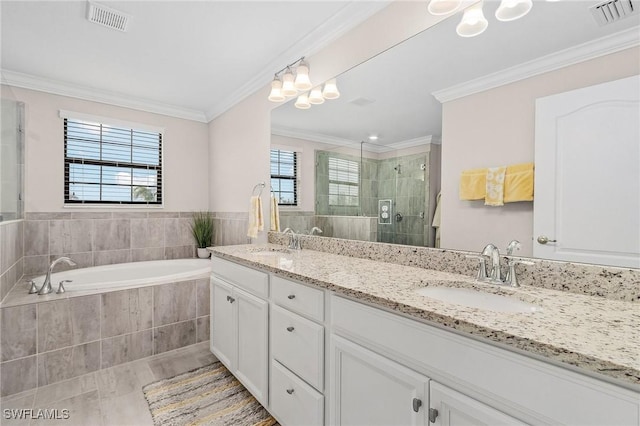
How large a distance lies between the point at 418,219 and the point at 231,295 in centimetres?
128

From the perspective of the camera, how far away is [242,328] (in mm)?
1922

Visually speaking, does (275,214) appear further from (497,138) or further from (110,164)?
(110,164)

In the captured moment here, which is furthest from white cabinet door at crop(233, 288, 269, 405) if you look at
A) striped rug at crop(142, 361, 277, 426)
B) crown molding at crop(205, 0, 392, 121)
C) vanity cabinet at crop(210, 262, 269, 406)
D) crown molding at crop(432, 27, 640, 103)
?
crown molding at crop(205, 0, 392, 121)

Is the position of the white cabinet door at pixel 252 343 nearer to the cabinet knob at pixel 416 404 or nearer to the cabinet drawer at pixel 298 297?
the cabinet drawer at pixel 298 297

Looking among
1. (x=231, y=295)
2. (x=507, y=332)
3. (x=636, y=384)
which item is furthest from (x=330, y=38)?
(x=636, y=384)

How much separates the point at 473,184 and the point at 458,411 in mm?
907

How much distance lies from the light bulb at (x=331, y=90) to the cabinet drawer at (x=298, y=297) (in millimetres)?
1286

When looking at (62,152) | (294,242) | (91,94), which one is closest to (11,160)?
(62,152)

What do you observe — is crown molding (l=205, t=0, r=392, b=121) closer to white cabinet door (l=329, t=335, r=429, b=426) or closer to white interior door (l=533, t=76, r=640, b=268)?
white interior door (l=533, t=76, r=640, b=268)

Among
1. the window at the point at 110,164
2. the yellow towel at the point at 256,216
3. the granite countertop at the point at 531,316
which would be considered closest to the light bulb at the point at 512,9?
the granite countertop at the point at 531,316

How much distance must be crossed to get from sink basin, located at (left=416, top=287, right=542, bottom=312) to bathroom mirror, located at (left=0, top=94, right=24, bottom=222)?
299 cm

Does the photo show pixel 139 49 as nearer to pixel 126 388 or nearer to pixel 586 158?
pixel 126 388

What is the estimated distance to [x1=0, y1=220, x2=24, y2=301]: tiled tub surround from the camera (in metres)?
2.19

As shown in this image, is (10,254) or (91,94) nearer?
(10,254)
